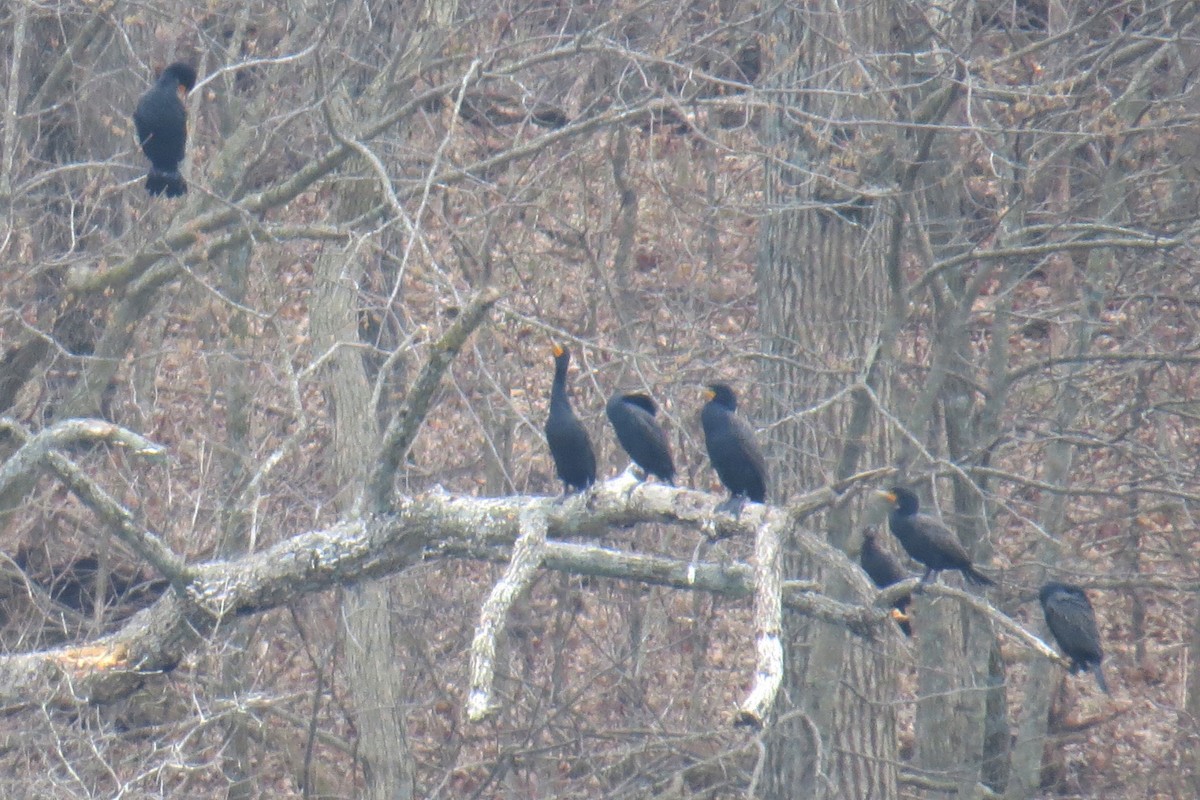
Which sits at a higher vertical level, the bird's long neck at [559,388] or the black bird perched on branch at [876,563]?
the bird's long neck at [559,388]

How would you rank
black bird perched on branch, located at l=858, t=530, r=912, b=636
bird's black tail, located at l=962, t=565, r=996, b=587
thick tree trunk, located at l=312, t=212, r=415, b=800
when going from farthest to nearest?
thick tree trunk, located at l=312, t=212, r=415, b=800 → black bird perched on branch, located at l=858, t=530, r=912, b=636 → bird's black tail, located at l=962, t=565, r=996, b=587

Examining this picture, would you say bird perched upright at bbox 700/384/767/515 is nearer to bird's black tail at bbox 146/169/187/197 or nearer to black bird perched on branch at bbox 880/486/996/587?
black bird perched on branch at bbox 880/486/996/587

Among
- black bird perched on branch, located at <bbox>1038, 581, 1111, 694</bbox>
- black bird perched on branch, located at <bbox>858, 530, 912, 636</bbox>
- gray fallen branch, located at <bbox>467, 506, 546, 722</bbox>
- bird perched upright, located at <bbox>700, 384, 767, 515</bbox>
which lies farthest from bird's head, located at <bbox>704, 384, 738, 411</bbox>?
gray fallen branch, located at <bbox>467, 506, 546, 722</bbox>

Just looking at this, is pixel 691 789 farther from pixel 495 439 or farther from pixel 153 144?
pixel 153 144

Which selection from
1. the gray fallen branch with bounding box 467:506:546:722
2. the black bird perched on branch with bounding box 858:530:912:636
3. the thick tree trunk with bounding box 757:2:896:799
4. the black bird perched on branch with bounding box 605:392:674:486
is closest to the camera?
the gray fallen branch with bounding box 467:506:546:722

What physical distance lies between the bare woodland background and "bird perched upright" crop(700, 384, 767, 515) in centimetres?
36

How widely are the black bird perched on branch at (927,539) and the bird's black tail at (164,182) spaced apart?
3.80m

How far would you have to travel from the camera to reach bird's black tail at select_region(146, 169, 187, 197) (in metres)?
7.41

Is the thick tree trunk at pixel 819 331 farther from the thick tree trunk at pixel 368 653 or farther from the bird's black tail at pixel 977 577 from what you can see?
the thick tree trunk at pixel 368 653

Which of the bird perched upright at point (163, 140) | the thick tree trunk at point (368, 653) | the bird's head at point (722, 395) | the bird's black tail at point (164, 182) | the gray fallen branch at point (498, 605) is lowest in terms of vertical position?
the thick tree trunk at point (368, 653)

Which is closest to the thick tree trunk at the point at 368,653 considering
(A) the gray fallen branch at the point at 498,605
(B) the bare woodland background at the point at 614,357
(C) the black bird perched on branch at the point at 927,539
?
(B) the bare woodland background at the point at 614,357

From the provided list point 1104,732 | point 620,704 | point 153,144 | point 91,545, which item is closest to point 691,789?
point 620,704

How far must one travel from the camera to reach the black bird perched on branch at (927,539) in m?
7.45

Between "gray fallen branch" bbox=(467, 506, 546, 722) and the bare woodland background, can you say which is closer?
"gray fallen branch" bbox=(467, 506, 546, 722)
